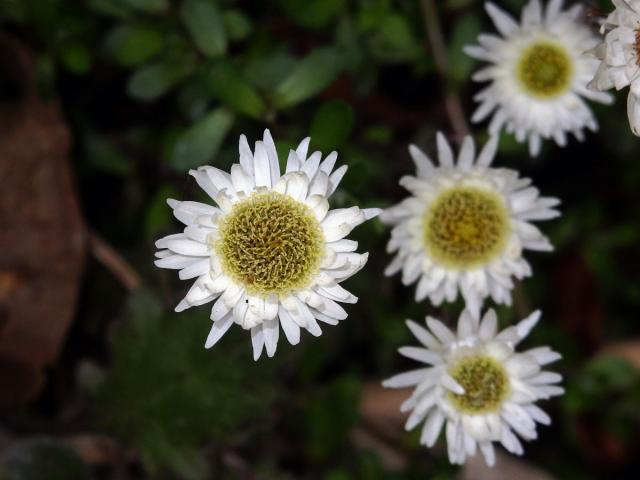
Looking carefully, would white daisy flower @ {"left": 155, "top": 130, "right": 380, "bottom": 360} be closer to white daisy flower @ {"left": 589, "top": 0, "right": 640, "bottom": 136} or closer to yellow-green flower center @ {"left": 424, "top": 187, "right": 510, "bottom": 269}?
yellow-green flower center @ {"left": 424, "top": 187, "right": 510, "bottom": 269}

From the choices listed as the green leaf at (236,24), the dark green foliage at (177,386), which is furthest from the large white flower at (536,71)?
the dark green foliage at (177,386)

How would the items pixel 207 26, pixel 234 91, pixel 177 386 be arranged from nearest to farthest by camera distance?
pixel 234 91, pixel 207 26, pixel 177 386

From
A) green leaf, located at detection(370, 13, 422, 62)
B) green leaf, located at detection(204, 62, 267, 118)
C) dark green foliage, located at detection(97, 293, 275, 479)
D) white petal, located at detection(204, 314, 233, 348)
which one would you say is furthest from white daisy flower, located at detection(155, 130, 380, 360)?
green leaf, located at detection(370, 13, 422, 62)

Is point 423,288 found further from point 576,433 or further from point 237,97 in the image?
point 576,433

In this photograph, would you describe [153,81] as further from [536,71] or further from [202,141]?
[536,71]

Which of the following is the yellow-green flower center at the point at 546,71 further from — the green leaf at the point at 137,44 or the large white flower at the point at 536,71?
the green leaf at the point at 137,44

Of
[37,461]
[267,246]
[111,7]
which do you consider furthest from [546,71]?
[37,461]

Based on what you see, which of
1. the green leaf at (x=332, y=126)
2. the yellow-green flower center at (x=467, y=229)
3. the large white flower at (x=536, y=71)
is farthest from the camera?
the large white flower at (x=536, y=71)
